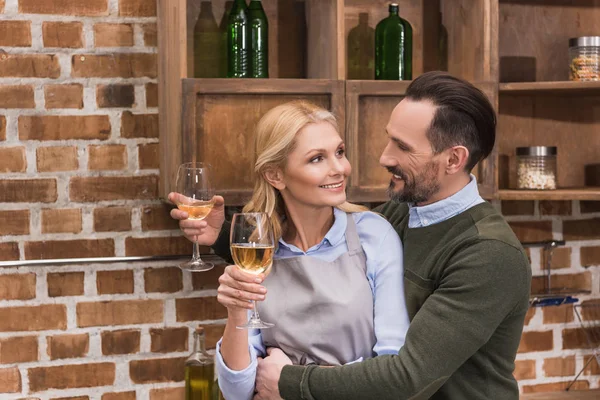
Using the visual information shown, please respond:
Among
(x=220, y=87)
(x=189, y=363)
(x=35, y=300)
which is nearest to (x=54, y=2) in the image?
(x=220, y=87)

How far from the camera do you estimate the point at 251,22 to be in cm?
218

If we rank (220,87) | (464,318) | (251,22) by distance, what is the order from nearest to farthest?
(464,318), (220,87), (251,22)

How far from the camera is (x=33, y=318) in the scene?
2.30 m

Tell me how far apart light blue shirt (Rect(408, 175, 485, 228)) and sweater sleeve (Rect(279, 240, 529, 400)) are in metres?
0.13

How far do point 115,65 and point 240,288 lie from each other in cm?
102

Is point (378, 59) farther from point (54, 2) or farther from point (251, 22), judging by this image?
point (54, 2)

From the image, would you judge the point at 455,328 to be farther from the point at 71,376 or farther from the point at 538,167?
the point at 71,376

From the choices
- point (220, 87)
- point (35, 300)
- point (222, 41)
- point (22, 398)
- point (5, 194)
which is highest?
point (222, 41)

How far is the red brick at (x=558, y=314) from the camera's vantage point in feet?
8.79

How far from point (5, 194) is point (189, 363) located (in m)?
0.68

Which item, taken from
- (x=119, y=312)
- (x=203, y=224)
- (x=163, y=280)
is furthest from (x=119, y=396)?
(x=203, y=224)

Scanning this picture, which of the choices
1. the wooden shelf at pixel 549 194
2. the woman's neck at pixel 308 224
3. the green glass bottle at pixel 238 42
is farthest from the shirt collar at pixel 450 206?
the green glass bottle at pixel 238 42

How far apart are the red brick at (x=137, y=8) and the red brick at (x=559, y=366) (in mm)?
1640

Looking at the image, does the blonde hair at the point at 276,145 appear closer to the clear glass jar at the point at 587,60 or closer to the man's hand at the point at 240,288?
the man's hand at the point at 240,288
